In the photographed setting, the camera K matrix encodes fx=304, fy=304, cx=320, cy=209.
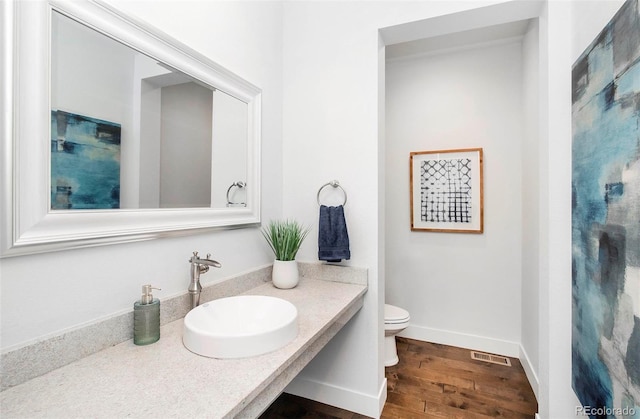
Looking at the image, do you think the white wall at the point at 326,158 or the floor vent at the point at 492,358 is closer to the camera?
the white wall at the point at 326,158

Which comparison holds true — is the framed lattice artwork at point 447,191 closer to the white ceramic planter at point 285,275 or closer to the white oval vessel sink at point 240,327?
the white ceramic planter at point 285,275

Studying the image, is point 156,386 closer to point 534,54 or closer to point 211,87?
point 211,87

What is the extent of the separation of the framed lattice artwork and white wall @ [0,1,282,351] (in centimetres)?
137

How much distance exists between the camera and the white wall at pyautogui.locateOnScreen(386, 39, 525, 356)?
2.45 m

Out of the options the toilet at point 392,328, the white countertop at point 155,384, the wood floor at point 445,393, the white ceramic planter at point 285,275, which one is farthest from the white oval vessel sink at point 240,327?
the toilet at point 392,328

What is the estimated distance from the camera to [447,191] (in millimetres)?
2631

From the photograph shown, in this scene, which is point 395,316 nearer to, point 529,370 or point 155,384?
point 529,370

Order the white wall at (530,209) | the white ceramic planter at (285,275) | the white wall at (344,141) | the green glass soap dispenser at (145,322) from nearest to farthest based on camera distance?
1. the green glass soap dispenser at (145,322)
2. the white ceramic planter at (285,275)
3. the white wall at (344,141)
4. the white wall at (530,209)

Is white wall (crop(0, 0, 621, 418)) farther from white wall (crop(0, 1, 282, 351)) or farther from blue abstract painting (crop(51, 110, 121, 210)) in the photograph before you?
blue abstract painting (crop(51, 110, 121, 210))

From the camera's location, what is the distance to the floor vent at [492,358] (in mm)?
2344

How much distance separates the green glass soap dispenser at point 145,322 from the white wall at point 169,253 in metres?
0.07

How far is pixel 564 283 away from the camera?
141 cm

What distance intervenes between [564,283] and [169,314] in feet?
5.70

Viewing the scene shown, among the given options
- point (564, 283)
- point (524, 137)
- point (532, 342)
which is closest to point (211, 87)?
point (564, 283)
